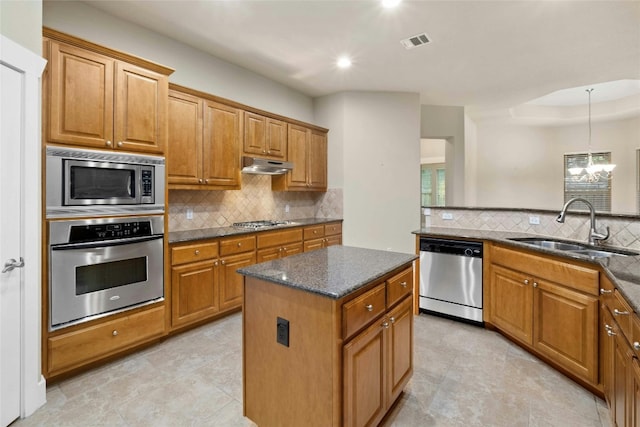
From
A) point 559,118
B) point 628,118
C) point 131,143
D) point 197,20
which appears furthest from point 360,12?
point 628,118

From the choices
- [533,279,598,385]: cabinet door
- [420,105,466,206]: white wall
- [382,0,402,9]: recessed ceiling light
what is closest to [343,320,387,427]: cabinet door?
[533,279,598,385]: cabinet door

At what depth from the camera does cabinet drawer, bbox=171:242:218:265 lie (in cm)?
280

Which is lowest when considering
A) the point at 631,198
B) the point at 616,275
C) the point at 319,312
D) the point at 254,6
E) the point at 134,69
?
the point at 319,312

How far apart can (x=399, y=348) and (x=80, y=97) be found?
8.99 ft

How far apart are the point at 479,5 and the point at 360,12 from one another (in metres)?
1.01

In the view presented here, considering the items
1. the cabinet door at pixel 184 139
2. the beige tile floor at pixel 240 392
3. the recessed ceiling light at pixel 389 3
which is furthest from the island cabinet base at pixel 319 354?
the recessed ceiling light at pixel 389 3

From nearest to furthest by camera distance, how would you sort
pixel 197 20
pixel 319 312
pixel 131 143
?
1. pixel 319 312
2. pixel 131 143
3. pixel 197 20

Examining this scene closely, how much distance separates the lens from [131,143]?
2.47 m

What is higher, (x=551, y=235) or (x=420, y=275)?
(x=551, y=235)

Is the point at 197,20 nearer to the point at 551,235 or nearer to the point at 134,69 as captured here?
the point at 134,69

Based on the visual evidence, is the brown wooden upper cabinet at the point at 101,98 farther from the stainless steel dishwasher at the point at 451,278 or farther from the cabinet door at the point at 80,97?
the stainless steel dishwasher at the point at 451,278

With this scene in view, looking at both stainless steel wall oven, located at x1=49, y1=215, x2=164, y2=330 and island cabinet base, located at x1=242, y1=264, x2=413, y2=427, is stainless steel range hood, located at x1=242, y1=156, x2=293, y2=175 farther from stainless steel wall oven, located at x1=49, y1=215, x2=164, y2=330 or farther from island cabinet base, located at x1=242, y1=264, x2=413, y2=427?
island cabinet base, located at x1=242, y1=264, x2=413, y2=427

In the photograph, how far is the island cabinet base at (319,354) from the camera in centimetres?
136

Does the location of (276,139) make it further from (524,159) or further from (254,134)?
(524,159)
